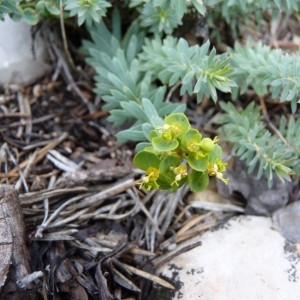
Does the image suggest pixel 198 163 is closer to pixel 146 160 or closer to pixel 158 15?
pixel 146 160

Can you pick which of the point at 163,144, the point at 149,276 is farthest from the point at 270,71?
the point at 149,276

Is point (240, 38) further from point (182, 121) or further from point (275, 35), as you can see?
point (182, 121)

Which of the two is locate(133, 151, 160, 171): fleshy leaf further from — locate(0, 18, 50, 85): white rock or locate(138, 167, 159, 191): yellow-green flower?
locate(0, 18, 50, 85): white rock

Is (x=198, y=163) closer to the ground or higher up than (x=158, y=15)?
closer to the ground

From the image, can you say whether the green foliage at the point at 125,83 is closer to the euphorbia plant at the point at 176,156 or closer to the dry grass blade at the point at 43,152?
the euphorbia plant at the point at 176,156

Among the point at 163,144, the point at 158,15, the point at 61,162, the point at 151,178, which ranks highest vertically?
the point at 158,15

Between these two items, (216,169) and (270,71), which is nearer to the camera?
(216,169)

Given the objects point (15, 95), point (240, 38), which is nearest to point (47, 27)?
point (15, 95)
